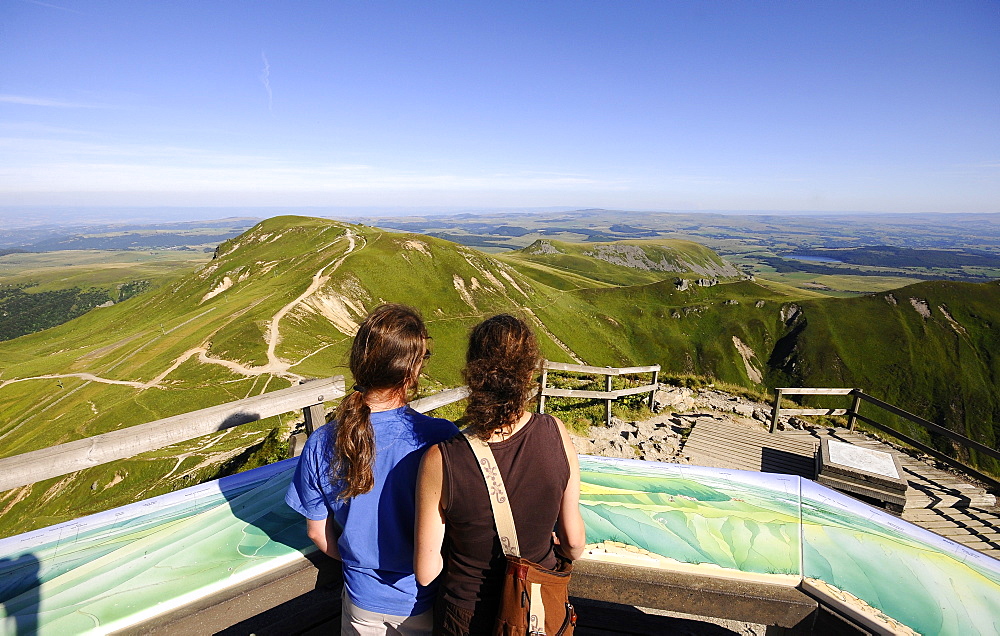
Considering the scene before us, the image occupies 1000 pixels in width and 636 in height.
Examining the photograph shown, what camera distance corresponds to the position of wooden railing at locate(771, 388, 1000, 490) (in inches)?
393

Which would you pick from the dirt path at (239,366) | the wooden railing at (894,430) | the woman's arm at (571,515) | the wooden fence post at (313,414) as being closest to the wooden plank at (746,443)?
the wooden railing at (894,430)

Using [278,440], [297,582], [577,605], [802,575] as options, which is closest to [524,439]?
[297,582]

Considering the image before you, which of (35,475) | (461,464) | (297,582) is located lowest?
(297,582)

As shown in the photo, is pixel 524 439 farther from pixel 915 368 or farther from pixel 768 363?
pixel 915 368

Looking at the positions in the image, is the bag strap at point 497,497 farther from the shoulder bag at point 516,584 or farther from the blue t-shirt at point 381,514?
the blue t-shirt at point 381,514

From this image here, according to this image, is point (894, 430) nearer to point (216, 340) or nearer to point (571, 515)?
point (571, 515)

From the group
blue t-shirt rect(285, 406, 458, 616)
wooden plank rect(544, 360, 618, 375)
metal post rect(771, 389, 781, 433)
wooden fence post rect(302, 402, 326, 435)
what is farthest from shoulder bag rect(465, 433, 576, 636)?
metal post rect(771, 389, 781, 433)

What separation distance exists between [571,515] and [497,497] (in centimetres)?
56

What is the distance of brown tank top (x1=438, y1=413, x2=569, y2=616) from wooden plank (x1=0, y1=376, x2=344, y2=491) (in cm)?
260

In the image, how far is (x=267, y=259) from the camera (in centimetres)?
7175

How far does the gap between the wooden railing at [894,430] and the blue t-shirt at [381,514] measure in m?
11.7

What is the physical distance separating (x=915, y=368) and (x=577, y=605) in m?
83.1

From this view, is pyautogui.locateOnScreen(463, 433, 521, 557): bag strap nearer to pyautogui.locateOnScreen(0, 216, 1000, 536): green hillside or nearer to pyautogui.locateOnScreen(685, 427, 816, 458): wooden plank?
pyautogui.locateOnScreen(685, 427, 816, 458): wooden plank

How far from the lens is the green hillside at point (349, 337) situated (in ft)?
99.1
